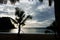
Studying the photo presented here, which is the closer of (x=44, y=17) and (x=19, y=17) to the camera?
(x=19, y=17)

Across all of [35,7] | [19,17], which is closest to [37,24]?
[35,7]

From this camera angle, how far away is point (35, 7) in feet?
39.3

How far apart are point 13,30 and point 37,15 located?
2.49m

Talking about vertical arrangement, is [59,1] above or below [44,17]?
above

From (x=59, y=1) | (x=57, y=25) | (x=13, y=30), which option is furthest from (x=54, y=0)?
(x=13, y=30)

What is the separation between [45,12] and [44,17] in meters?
0.46
